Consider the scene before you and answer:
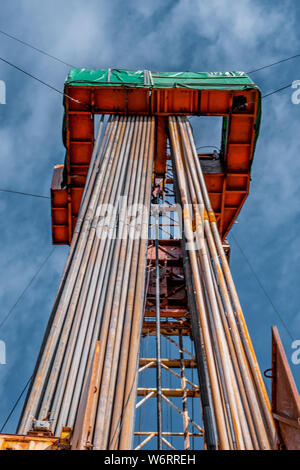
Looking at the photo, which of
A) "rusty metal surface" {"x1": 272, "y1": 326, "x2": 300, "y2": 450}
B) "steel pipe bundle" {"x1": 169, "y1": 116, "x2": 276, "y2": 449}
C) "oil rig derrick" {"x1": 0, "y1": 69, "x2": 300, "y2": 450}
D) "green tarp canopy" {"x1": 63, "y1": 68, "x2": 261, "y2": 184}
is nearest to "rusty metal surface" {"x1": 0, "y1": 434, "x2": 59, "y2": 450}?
"oil rig derrick" {"x1": 0, "y1": 69, "x2": 300, "y2": 450}

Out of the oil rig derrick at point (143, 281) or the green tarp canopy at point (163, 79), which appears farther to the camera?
the green tarp canopy at point (163, 79)

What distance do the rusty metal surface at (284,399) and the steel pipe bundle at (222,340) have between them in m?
0.63

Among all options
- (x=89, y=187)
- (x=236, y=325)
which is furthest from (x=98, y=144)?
(x=236, y=325)

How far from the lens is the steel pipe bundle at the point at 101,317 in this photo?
4.73 m

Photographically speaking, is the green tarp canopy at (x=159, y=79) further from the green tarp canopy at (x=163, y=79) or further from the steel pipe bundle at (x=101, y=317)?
the steel pipe bundle at (x=101, y=317)

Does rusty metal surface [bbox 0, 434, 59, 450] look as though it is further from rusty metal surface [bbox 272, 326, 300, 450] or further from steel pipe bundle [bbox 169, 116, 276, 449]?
rusty metal surface [bbox 272, 326, 300, 450]

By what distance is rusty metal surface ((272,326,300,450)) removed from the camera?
3.60 metres

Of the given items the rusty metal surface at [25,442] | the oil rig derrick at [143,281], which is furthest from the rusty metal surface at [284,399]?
the rusty metal surface at [25,442]

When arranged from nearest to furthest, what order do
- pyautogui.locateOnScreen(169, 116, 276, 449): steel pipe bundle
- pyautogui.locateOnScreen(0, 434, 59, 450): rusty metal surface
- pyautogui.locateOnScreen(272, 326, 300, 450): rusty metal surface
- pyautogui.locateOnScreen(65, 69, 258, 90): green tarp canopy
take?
1. pyautogui.locateOnScreen(272, 326, 300, 450): rusty metal surface
2. pyautogui.locateOnScreen(0, 434, 59, 450): rusty metal surface
3. pyautogui.locateOnScreen(169, 116, 276, 449): steel pipe bundle
4. pyautogui.locateOnScreen(65, 69, 258, 90): green tarp canopy

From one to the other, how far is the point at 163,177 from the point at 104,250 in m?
7.79

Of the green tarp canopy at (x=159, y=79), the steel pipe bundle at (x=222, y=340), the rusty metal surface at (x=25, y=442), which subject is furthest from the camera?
the green tarp canopy at (x=159, y=79)

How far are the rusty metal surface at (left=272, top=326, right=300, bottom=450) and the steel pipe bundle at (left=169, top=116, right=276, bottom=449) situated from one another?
0.63 m

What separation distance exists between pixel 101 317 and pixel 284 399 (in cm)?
285
